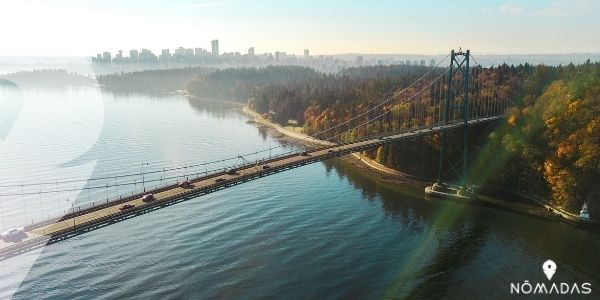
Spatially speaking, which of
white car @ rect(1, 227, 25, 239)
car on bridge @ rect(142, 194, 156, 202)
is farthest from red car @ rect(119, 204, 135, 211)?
white car @ rect(1, 227, 25, 239)

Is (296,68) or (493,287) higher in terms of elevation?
(296,68)

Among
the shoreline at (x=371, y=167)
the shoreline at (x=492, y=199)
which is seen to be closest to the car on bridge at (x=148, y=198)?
the shoreline at (x=492, y=199)

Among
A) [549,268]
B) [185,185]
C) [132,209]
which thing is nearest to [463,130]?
[549,268]

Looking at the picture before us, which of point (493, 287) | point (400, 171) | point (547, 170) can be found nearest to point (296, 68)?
point (400, 171)

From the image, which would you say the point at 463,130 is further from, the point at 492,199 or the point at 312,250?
the point at 312,250

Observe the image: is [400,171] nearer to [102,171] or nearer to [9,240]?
[102,171]
